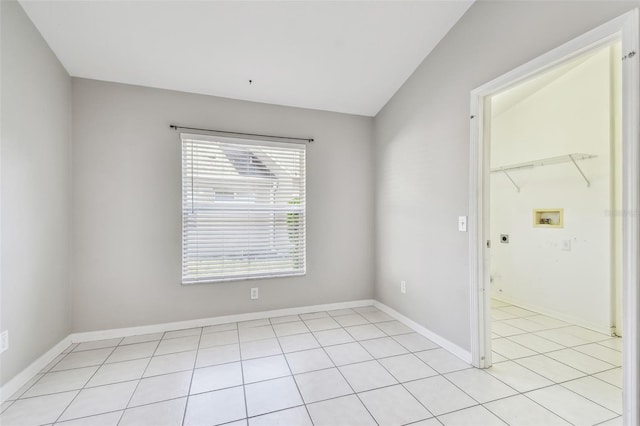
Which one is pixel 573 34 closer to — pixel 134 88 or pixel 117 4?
pixel 117 4

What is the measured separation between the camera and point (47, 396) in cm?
185

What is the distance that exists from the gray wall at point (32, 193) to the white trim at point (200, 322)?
0.21m

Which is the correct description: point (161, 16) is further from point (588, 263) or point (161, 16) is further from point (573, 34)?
point (588, 263)

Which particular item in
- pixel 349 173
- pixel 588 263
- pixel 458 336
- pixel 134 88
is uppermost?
pixel 134 88

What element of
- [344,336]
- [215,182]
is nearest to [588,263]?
[344,336]

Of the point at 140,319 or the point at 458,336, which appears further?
the point at 140,319

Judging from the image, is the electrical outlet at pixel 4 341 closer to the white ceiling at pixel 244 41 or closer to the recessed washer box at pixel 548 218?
the white ceiling at pixel 244 41

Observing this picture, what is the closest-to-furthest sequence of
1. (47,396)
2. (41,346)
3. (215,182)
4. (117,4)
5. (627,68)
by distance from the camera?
(627,68)
(47,396)
(117,4)
(41,346)
(215,182)

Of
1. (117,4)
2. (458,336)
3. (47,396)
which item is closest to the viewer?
(47,396)

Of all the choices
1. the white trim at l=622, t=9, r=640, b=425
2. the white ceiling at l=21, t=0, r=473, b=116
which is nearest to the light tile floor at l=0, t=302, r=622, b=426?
the white trim at l=622, t=9, r=640, b=425

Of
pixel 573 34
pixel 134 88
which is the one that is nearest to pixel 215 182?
pixel 134 88

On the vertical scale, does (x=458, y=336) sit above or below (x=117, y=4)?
below

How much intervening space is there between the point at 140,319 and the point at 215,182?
61.5 inches

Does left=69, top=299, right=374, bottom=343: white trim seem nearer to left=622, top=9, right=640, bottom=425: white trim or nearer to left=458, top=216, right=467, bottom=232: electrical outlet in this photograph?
left=458, top=216, right=467, bottom=232: electrical outlet
